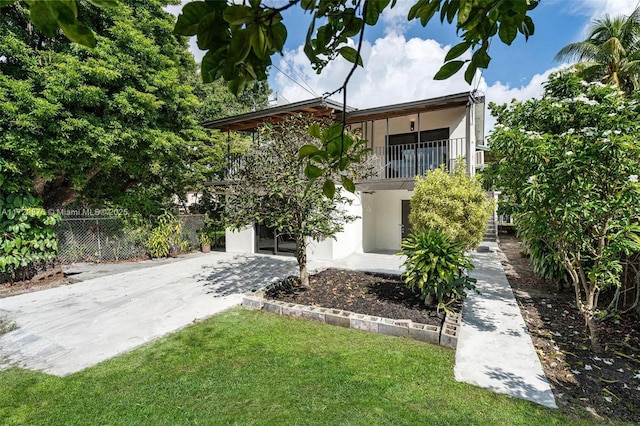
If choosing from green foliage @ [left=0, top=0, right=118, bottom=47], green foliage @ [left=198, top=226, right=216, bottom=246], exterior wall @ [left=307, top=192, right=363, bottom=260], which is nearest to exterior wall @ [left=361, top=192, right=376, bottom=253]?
exterior wall @ [left=307, top=192, right=363, bottom=260]

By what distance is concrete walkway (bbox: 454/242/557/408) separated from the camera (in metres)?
3.23

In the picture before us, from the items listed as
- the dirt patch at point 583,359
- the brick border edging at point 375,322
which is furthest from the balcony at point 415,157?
the brick border edging at point 375,322

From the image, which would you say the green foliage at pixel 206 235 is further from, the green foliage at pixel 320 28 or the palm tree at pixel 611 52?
the palm tree at pixel 611 52

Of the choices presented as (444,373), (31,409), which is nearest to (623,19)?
(444,373)

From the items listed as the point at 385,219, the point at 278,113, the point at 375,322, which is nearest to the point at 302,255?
the point at 375,322

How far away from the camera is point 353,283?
662cm

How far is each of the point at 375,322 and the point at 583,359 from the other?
2.47 meters

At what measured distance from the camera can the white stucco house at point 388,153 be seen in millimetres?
10047

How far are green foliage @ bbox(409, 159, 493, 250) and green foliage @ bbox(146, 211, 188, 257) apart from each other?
8.95 metres

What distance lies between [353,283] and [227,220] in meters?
2.86

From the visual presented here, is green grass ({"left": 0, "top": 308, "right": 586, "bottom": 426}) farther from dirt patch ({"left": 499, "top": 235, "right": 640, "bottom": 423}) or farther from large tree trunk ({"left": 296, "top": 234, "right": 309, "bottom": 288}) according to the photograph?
large tree trunk ({"left": 296, "top": 234, "right": 309, "bottom": 288})

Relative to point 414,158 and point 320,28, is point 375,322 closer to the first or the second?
point 320,28

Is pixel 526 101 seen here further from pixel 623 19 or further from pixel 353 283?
pixel 623 19

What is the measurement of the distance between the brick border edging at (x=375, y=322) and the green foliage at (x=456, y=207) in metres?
1.80
